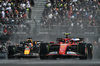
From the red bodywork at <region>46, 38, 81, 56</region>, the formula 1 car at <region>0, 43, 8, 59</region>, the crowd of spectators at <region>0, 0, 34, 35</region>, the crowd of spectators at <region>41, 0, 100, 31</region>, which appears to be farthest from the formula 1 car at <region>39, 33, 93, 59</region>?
the crowd of spectators at <region>41, 0, 100, 31</region>

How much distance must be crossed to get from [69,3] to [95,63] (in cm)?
2087

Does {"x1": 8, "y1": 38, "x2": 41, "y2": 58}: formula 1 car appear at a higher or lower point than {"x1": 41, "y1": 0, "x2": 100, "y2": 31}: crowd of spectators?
lower

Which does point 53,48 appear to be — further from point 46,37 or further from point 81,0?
point 81,0

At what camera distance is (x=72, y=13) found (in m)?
24.6

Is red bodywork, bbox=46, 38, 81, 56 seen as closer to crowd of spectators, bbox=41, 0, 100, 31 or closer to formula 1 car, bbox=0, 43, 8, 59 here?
formula 1 car, bbox=0, 43, 8, 59

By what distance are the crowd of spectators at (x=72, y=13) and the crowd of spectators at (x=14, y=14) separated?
5.61 feet

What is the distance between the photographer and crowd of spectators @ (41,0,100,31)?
75.7ft

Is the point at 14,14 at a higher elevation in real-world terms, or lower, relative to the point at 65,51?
higher

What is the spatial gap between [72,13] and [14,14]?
5.41 m

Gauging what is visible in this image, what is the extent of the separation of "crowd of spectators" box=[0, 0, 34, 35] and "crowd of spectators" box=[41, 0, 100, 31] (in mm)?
1711

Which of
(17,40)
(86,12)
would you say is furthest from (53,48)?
(86,12)

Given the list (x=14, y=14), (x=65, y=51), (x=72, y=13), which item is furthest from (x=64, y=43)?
(x=14, y=14)

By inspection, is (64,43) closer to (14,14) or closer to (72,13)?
(72,13)

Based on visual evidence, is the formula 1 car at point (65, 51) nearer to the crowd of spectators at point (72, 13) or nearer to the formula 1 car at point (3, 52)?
the formula 1 car at point (3, 52)
